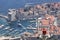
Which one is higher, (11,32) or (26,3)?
(26,3)

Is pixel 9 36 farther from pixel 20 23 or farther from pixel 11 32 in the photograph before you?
pixel 20 23

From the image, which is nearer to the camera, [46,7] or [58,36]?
[58,36]

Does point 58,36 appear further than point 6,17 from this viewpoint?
No

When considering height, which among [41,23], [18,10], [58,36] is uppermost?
[18,10]

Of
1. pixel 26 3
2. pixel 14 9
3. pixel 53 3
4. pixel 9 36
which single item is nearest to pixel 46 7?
pixel 53 3

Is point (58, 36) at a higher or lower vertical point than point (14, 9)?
lower

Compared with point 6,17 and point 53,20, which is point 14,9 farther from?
point 53,20

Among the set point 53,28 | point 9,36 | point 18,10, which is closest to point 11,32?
point 9,36

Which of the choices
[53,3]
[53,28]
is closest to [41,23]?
[53,28]
